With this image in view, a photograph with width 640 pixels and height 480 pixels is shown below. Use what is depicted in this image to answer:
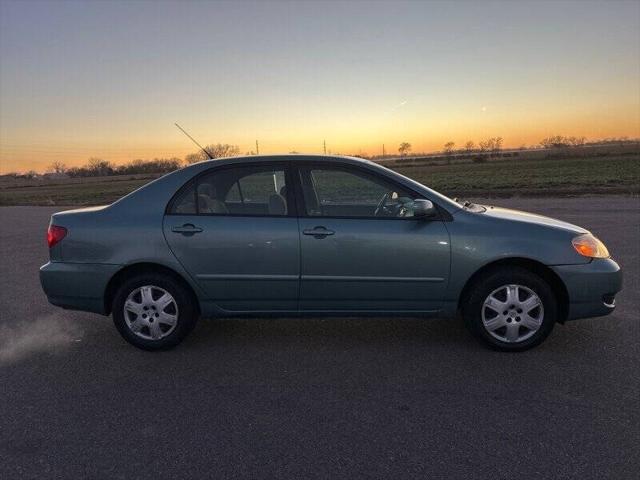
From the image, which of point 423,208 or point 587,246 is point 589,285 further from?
point 423,208

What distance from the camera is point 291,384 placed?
11.1ft

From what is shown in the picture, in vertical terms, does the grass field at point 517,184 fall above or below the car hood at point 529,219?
below

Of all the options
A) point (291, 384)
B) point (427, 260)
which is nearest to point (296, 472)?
point (291, 384)

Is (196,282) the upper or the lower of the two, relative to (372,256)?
lower

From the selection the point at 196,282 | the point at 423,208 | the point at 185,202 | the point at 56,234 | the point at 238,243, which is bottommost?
the point at 196,282

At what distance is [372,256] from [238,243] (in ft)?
3.53

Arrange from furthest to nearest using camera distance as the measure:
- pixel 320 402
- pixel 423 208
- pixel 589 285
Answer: pixel 589 285 → pixel 423 208 → pixel 320 402

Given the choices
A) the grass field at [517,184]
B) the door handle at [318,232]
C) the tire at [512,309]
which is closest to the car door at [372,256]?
the door handle at [318,232]

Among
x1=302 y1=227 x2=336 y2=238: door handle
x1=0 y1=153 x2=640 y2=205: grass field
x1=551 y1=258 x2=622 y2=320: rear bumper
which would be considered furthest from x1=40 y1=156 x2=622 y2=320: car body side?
x1=0 y1=153 x2=640 y2=205: grass field

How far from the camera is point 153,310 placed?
3.94m

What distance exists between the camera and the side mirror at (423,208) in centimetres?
362

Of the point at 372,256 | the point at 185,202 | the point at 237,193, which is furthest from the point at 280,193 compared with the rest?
the point at 372,256

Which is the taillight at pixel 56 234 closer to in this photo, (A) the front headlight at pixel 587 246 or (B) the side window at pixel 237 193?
(B) the side window at pixel 237 193

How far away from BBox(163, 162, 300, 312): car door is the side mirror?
0.95m
